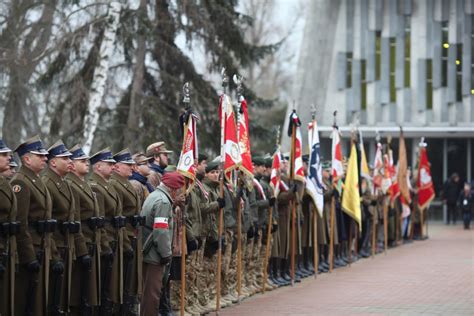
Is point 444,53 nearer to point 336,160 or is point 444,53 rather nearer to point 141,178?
point 336,160

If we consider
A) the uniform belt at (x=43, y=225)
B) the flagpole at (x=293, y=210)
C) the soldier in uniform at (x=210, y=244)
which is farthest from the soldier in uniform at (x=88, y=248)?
the flagpole at (x=293, y=210)

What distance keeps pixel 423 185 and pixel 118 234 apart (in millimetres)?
20922

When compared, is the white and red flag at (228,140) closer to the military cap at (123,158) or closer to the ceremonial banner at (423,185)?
the military cap at (123,158)

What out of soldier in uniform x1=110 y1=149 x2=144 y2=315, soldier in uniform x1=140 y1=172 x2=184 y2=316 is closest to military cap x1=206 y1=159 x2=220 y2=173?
soldier in uniform x1=140 y1=172 x2=184 y2=316

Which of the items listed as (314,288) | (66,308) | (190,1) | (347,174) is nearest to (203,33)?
(190,1)

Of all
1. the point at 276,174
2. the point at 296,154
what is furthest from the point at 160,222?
the point at 296,154

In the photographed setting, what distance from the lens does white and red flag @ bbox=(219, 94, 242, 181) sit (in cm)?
1560

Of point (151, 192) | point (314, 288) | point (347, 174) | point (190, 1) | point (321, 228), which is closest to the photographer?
point (151, 192)

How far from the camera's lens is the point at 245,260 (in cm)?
1702

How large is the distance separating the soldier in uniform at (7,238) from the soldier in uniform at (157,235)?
2.43m

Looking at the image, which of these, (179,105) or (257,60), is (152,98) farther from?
(257,60)

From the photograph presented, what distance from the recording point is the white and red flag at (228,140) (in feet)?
51.2

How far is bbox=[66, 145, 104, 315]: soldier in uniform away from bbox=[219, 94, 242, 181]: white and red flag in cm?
396

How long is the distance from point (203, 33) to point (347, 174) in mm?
8970
